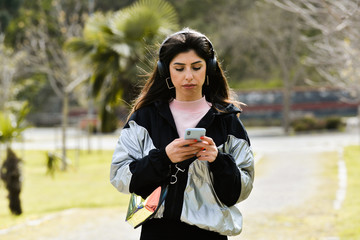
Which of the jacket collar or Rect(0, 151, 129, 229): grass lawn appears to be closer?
the jacket collar

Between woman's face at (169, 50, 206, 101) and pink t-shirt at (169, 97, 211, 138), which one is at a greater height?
woman's face at (169, 50, 206, 101)

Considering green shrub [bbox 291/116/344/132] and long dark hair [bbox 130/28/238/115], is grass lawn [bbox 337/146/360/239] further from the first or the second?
green shrub [bbox 291/116/344/132]

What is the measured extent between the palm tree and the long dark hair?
1100 cm

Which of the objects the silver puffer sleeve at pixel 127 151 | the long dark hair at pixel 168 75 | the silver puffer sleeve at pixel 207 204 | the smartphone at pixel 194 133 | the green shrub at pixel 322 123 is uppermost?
the long dark hair at pixel 168 75

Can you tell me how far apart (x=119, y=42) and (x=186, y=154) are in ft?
41.6

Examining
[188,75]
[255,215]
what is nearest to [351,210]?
[255,215]

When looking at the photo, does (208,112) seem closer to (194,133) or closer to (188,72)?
(188,72)

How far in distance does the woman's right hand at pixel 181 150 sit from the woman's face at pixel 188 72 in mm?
382

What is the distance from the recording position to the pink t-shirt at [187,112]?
2.50 m

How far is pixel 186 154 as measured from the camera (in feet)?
7.29

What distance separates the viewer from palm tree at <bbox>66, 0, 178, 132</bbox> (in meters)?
13.7

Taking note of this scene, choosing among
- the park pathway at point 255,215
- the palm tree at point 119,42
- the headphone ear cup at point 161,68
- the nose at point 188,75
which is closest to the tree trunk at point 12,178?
the park pathway at point 255,215

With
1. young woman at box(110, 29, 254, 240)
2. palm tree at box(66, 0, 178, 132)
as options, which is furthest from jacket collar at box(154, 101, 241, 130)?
palm tree at box(66, 0, 178, 132)

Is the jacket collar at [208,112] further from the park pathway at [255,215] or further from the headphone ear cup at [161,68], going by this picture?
the park pathway at [255,215]
